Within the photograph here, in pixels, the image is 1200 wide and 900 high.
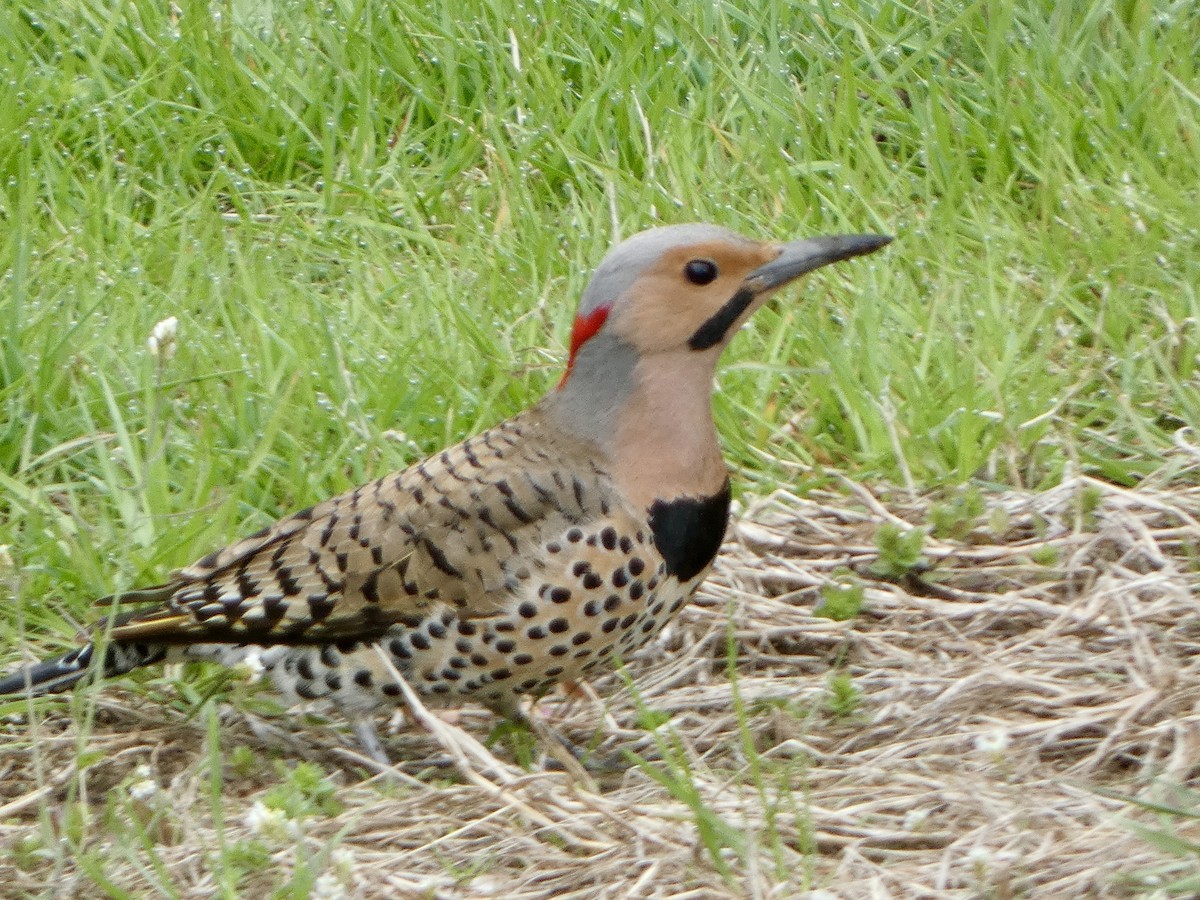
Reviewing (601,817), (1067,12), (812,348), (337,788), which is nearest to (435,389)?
(812,348)

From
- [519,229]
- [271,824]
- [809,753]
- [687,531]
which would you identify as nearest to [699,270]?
[687,531]

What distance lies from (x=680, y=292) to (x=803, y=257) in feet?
0.87

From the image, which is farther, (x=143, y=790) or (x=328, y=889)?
(x=143, y=790)

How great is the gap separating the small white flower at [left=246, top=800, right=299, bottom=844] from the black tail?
2.29 ft

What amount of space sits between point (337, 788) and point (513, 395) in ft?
4.60

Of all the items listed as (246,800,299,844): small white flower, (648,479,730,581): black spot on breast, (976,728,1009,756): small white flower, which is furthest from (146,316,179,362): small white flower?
(976,728,1009,756): small white flower

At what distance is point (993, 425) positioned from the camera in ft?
15.4

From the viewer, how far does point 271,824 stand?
3314mm

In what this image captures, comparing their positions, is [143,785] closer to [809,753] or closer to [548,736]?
[548,736]

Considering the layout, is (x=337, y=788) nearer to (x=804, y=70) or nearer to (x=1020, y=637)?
(x=1020, y=637)

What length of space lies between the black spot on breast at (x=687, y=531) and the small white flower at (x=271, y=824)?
2.86 feet

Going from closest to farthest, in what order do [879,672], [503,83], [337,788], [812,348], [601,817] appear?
1. [601,817]
2. [337,788]
3. [879,672]
4. [812,348]
5. [503,83]

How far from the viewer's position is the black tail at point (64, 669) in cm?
400

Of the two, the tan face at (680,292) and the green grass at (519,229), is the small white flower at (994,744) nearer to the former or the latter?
the tan face at (680,292)
